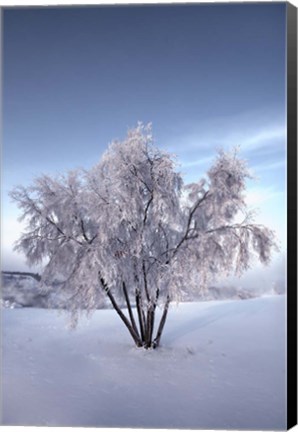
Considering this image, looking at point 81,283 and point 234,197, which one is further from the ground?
point 234,197

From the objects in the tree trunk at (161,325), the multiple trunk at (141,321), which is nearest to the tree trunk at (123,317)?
the multiple trunk at (141,321)

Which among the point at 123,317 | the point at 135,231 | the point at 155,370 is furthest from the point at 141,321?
the point at 135,231

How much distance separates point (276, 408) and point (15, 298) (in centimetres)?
237

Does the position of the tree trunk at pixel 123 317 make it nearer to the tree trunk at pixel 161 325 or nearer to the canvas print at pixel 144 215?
the canvas print at pixel 144 215

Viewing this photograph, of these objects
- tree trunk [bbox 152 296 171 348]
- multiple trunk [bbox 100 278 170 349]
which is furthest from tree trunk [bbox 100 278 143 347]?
tree trunk [bbox 152 296 171 348]

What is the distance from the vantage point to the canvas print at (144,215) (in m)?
4.56

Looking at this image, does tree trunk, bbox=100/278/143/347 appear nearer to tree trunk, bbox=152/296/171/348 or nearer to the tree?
the tree

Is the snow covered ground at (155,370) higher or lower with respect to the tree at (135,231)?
lower

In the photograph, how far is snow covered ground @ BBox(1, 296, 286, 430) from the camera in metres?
4.53

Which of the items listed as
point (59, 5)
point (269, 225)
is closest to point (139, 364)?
point (269, 225)

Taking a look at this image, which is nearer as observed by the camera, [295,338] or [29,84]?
[295,338]

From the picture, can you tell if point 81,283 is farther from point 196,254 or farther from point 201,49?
point 201,49

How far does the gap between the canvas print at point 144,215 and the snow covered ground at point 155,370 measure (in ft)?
0.04

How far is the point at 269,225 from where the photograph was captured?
4.56 m
